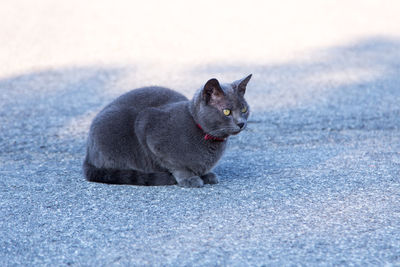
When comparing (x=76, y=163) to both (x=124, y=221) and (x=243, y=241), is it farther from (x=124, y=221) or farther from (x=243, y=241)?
(x=243, y=241)

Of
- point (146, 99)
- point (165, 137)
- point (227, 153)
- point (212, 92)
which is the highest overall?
point (212, 92)

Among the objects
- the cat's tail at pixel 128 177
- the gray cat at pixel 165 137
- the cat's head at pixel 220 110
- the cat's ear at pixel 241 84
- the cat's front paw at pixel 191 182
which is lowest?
the cat's tail at pixel 128 177

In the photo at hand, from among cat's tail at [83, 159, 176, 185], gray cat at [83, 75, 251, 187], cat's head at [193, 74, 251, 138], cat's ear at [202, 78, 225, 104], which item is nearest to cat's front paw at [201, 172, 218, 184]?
gray cat at [83, 75, 251, 187]

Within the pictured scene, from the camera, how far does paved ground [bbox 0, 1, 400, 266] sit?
262 cm

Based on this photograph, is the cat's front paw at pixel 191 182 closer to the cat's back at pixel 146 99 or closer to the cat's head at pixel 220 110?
the cat's head at pixel 220 110

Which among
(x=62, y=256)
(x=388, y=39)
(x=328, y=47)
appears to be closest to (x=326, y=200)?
(x=62, y=256)

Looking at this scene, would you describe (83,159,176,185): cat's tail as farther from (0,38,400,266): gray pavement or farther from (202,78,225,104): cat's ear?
(202,78,225,104): cat's ear

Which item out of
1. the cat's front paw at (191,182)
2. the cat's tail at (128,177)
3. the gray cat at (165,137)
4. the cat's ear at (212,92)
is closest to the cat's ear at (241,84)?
the gray cat at (165,137)

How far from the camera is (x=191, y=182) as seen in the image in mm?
3455

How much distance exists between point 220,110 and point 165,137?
446 millimetres

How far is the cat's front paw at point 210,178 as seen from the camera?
3.54 metres

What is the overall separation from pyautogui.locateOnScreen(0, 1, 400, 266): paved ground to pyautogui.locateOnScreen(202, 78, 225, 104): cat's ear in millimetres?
610

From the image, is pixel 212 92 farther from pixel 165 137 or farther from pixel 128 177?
pixel 128 177

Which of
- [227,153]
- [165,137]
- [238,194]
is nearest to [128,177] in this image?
[165,137]
